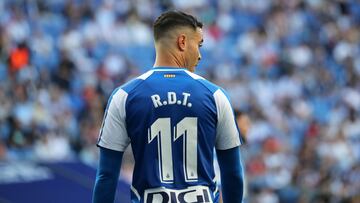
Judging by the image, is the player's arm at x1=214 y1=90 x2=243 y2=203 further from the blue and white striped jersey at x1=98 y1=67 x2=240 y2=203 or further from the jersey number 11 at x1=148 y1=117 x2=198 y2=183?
the jersey number 11 at x1=148 y1=117 x2=198 y2=183

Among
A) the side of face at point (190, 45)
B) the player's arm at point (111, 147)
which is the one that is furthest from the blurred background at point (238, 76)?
the player's arm at point (111, 147)

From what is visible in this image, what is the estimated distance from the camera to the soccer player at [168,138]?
4.84 meters

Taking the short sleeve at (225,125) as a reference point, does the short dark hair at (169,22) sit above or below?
above

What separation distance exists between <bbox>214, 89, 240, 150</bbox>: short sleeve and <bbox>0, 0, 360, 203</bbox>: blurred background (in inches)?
247

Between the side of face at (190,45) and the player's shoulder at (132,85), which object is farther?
the side of face at (190,45)

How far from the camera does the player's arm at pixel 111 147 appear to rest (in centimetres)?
483

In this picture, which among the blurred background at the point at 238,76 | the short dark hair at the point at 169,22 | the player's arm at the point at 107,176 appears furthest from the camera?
the blurred background at the point at 238,76

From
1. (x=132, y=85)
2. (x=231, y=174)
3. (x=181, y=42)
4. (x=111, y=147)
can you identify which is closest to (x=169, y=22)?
(x=181, y=42)

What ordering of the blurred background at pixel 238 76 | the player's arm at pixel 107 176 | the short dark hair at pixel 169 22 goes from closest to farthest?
the player's arm at pixel 107 176 → the short dark hair at pixel 169 22 → the blurred background at pixel 238 76

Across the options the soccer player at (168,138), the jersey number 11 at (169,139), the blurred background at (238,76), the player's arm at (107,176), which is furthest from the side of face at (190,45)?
the blurred background at (238,76)

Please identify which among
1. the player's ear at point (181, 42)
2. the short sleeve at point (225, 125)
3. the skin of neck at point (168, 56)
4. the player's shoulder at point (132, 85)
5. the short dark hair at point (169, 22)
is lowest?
the short sleeve at point (225, 125)

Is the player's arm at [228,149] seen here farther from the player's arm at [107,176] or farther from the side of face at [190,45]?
the player's arm at [107,176]

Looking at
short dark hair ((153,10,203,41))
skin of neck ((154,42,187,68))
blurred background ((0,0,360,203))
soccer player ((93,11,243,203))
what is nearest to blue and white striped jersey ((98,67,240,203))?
soccer player ((93,11,243,203))

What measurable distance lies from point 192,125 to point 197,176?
0.26 m
